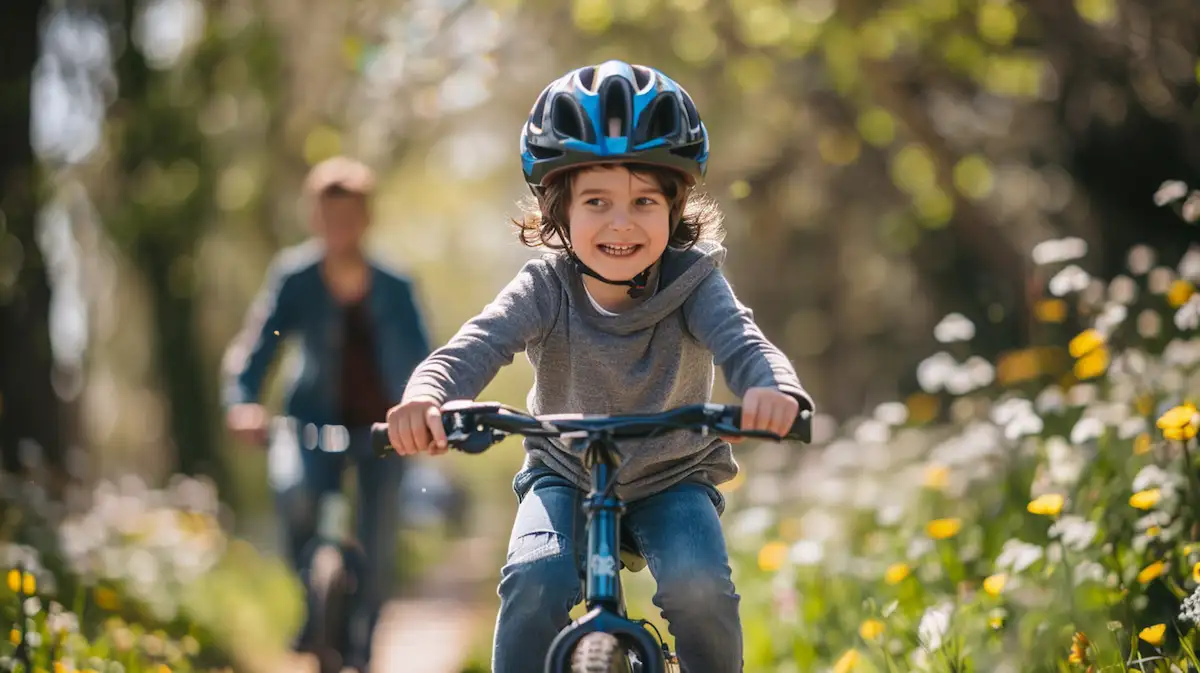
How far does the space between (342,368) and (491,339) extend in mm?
3075

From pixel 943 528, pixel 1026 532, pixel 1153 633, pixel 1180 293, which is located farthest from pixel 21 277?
pixel 1153 633

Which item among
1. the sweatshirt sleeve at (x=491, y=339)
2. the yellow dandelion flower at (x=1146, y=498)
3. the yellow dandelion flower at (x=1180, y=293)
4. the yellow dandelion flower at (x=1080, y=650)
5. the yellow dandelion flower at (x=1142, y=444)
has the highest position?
the yellow dandelion flower at (x=1180, y=293)

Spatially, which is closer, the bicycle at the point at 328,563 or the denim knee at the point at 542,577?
the denim knee at the point at 542,577

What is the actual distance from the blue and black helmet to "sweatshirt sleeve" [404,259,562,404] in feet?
1.04

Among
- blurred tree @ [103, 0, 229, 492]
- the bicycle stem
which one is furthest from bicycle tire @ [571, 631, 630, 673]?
blurred tree @ [103, 0, 229, 492]

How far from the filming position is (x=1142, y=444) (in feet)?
17.0

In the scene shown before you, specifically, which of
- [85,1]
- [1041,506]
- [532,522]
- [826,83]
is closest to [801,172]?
[826,83]

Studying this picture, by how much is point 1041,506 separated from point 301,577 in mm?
3538

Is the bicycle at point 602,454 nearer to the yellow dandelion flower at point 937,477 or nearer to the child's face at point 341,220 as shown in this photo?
the yellow dandelion flower at point 937,477

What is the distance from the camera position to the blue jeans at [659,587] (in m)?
3.44

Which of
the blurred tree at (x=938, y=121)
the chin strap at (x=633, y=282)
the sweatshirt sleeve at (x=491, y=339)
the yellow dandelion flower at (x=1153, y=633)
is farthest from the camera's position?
the blurred tree at (x=938, y=121)

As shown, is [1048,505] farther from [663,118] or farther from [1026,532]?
[663,118]

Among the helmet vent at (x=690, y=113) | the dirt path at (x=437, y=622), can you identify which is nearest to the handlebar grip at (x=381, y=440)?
the helmet vent at (x=690, y=113)

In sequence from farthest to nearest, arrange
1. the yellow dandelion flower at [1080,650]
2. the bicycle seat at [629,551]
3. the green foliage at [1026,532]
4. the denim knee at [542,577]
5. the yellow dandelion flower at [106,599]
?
the yellow dandelion flower at [106,599] → the green foliage at [1026,532] → the yellow dandelion flower at [1080,650] → the bicycle seat at [629,551] → the denim knee at [542,577]
